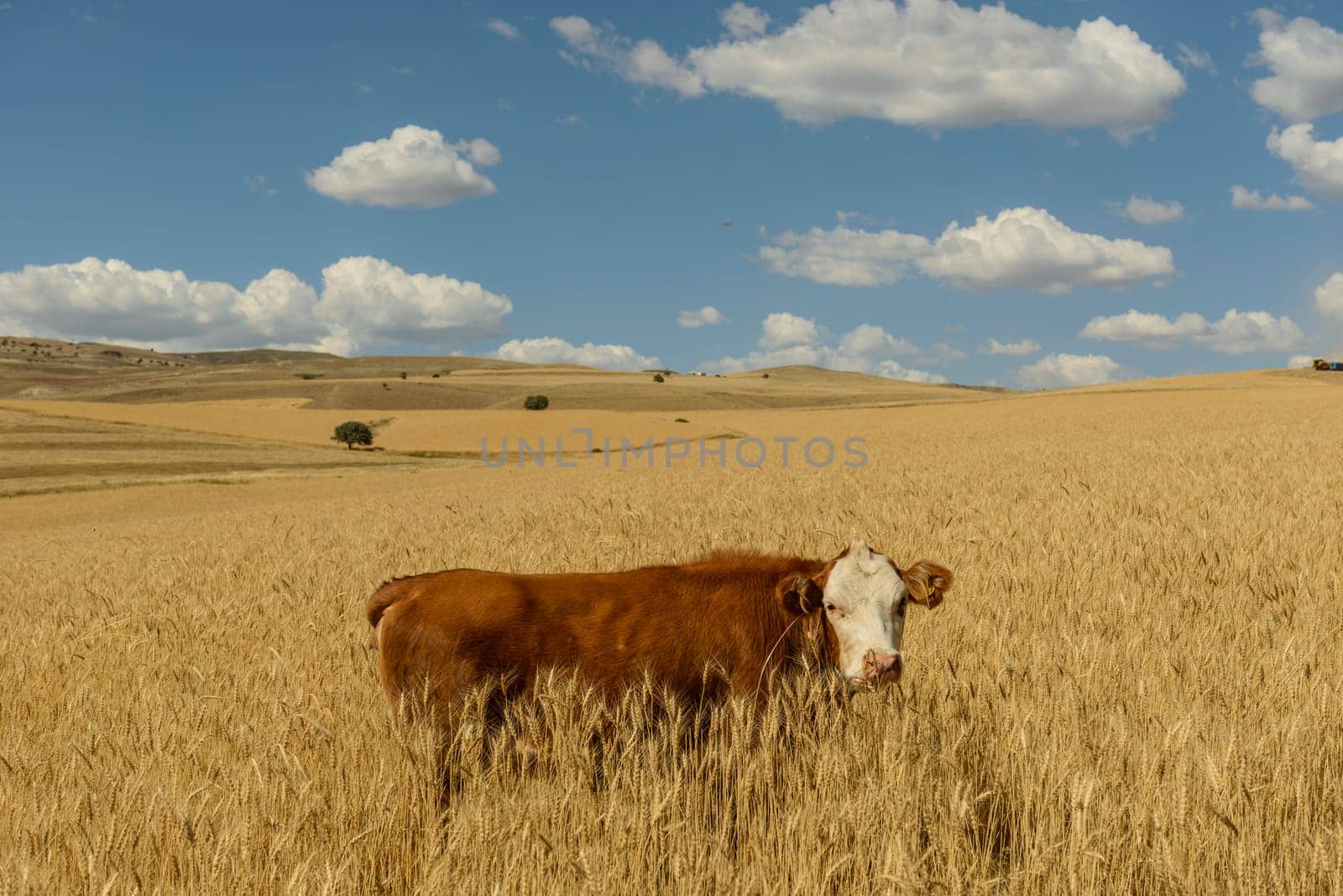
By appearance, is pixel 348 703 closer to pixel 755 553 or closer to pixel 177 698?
pixel 177 698

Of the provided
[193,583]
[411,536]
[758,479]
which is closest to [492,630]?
[193,583]

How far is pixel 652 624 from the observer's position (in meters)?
4.66

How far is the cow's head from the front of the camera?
438 centimetres

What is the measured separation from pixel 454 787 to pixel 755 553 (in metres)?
2.16

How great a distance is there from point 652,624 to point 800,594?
79 cm

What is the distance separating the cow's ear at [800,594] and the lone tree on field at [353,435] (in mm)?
67621

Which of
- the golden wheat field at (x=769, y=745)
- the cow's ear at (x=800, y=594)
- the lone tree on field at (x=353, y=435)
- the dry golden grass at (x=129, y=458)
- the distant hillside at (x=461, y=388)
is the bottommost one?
the dry golden grass at (x=129, y=458)

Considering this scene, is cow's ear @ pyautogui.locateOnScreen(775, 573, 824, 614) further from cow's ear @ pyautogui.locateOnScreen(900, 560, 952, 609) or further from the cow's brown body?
cow's ear @ pyautogui.locateOnScreen(900, 560, 952, 609)

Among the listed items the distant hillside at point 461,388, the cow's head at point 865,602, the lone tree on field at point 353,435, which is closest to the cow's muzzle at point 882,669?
the cow's head at point 865,602

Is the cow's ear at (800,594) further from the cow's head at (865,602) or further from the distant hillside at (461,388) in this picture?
the distant hillside at (461,388)

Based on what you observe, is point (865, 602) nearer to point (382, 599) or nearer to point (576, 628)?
point (576, 628)

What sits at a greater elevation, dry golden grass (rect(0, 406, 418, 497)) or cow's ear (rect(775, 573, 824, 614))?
cow's ear (rect(775, 573, 824, 614))

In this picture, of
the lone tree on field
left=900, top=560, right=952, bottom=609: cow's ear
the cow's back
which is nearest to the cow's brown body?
the cow's back

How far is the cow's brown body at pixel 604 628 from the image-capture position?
4398mm
